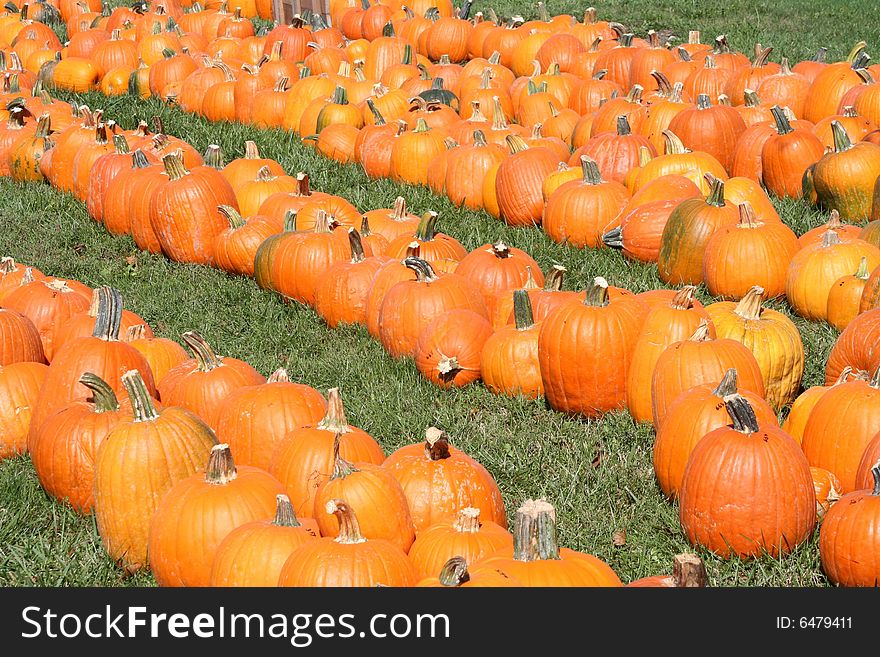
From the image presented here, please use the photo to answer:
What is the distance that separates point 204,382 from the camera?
446 centimetres

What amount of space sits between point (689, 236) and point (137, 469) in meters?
3.45

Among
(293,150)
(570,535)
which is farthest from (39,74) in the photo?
(570,535)

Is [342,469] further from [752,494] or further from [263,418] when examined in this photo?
[752,494]

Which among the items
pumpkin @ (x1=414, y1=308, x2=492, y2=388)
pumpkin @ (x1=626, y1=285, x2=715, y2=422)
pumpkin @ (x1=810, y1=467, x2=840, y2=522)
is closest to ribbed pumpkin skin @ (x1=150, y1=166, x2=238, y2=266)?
pumpkin @ (x1=414, y1=308, x2=492, y2=388)

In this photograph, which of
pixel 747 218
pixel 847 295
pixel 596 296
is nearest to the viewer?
pixel 596 296

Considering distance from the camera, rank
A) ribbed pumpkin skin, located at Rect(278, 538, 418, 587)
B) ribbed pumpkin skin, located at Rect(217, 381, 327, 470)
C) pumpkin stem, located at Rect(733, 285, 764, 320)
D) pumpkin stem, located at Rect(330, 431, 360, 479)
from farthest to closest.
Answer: pumpkin stem, located at Rect(733, 285, 764, 320) → ribbed pumpkin skin, located at Rect(217, 381, 327, 470) → pumpkin stem, located at Rect(330, 431, 360, 479) → ribbed pumpkin skin, located at Rect(278, 538, 418, 587)

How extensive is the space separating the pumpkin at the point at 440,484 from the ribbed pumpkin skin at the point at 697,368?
35.3 inches

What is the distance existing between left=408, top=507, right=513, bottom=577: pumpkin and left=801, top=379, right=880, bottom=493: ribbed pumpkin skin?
1.40 metres

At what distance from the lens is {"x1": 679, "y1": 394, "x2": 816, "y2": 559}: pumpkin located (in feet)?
11.9

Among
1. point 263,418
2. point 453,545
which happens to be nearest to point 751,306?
point 453,545

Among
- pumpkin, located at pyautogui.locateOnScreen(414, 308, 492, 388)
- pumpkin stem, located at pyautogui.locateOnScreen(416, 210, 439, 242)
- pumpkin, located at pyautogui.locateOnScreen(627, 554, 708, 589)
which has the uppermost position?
pumpkin, located at pyautogui.locateOnScreen(627, 554, 708, 589)

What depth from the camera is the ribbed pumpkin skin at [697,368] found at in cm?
430

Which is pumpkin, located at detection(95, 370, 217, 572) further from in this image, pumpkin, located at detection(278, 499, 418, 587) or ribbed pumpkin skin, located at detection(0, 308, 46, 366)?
ribbed pumpkin skin, located at detection(0, 308, 46, 366)

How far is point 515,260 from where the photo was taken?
5770 mm
